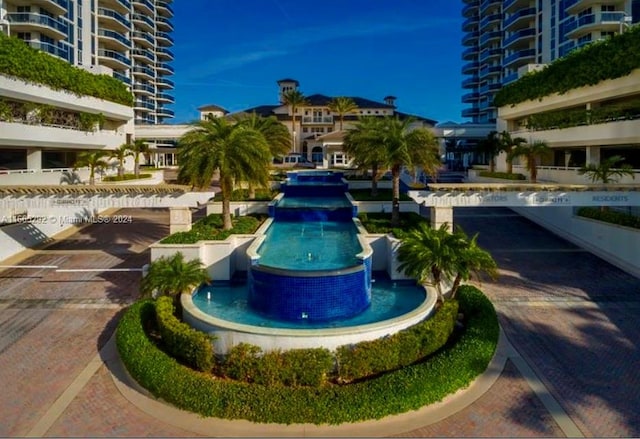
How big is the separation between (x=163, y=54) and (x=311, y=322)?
8447cm

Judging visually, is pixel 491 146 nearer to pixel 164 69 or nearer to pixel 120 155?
pixel 120 155

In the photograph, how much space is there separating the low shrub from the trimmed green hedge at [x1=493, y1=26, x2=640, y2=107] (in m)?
25.3

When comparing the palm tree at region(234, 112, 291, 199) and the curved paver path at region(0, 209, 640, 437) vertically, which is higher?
the palm tree at region(234, 112, 291, 199)

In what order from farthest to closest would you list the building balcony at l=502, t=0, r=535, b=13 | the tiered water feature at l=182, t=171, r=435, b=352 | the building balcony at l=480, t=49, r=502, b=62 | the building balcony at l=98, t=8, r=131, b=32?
the building balcony at l=480, t=49, r=502, b=62 → the building balcony at l=502, t=0, r=535, b=13 → the building balcony at l=98, t=8, r=131, b=32 → the tiered water feature at l=182, t=171, r=435, b=352

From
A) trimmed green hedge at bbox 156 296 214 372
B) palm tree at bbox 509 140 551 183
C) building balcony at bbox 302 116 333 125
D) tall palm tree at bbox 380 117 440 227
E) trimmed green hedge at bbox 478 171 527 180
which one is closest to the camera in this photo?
trimmed green hedge at bbox 156 296 214 372

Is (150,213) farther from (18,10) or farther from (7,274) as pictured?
(18,10)

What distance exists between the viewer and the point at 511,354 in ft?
44.6

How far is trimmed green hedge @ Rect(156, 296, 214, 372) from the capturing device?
11930 millimetres

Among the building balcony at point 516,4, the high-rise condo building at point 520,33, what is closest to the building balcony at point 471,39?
the high-rise condo building at point 520,33

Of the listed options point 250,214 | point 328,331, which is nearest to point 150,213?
point 250,214

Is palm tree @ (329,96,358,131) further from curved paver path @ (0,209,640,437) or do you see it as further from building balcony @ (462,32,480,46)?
curved paver path @ (0,209,640,437)

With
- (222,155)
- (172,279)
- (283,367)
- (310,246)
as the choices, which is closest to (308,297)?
(283,367)

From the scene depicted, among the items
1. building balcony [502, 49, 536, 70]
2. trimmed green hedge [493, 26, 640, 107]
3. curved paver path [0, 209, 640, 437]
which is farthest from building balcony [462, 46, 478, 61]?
curved paver path [0, 209, 640, 437]

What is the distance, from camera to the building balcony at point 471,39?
289 ft
